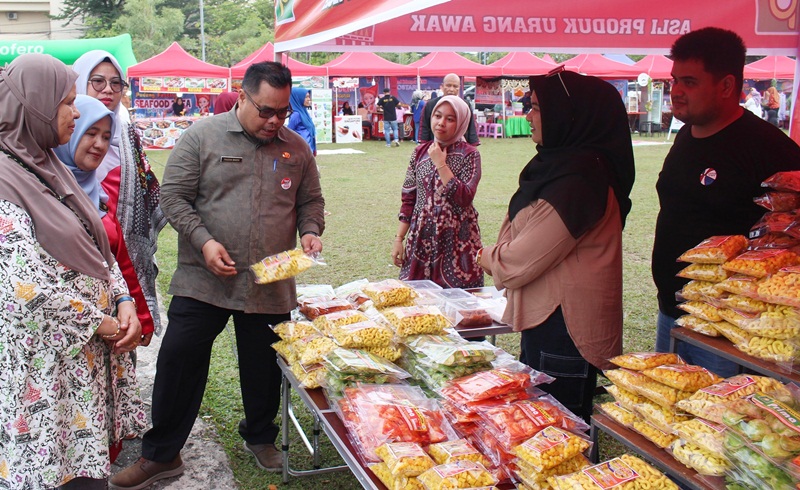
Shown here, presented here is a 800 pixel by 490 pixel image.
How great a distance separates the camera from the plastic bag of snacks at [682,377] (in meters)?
2.10

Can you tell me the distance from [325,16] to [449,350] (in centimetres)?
148

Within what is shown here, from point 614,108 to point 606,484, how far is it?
156 centimetres

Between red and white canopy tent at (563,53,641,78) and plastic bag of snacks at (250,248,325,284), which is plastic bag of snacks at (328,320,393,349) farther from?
red and white canopy tent at (563,53,641,78)

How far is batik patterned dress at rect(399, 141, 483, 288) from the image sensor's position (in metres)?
4.43

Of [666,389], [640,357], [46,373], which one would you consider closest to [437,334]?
[640,357]

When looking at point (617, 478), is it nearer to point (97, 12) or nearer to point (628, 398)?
point (628, 398)

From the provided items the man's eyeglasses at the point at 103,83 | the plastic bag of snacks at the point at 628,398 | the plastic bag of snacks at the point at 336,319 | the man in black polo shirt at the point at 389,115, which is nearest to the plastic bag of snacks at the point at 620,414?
the plastic bag of snacks at the point at 628,398

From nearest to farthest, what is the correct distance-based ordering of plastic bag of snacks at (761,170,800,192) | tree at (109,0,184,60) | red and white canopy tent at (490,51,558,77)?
1. plastic bag of snacks at (761,170,800,192)
2. red and white canopy tent at (490,51,558,77)
3. tree at (109,0,184,60)

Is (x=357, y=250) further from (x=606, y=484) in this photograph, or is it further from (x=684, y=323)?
(x=606, y=484)

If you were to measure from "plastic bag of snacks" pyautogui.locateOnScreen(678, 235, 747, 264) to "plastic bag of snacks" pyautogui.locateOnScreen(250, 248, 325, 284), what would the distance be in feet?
5.49

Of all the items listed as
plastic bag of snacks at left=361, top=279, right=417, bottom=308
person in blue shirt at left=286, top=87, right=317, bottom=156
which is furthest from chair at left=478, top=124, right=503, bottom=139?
plastic bag of snacks at left=361, top=279, right=417, bottom=308

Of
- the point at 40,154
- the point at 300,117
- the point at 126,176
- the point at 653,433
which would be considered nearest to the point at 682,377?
the point at 653,433

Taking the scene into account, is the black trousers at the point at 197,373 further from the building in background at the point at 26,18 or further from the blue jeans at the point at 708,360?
the building in background at the point at 26,18

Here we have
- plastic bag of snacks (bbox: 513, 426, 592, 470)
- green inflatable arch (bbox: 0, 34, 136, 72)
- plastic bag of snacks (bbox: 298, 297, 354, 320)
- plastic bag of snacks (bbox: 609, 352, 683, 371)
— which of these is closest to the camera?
plastic bag of snacks (bbox: 513, 426, 592, 470)
